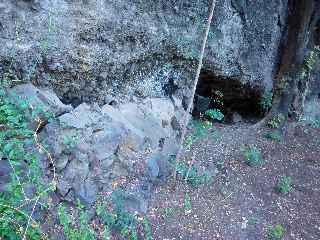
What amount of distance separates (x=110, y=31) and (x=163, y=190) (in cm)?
285

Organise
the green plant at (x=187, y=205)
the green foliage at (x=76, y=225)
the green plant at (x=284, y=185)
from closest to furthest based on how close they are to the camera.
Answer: the green foliage at (x=76, y=225) → the green plant at (x=187, y=205) → the green plant at (x=284, y=185)

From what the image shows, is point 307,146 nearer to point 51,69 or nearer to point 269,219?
point 269,219

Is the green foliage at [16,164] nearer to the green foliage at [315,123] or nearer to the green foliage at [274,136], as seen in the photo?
the green foliage at [274,136]

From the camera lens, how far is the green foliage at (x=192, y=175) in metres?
7.36

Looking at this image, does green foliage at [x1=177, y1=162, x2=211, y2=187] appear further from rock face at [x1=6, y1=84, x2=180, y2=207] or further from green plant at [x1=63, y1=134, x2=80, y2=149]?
green plant at [x1=63, y1=134, x2=80, y2=149]

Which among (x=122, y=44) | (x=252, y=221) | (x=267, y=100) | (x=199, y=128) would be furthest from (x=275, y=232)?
(x=267, y=100)

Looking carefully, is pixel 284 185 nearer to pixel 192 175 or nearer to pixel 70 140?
pixel 192 175

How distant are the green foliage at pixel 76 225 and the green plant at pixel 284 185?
13.8 ft

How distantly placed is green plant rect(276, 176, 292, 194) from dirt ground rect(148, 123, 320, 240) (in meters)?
0.09

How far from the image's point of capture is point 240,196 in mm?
7582

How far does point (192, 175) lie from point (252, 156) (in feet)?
6.29

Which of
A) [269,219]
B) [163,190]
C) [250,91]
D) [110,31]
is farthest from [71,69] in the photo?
[250,91]

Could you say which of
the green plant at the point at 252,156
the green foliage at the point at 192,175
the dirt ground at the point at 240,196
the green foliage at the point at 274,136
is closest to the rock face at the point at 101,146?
the green foliage at the point at 192,175

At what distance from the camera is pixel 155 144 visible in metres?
7.42
